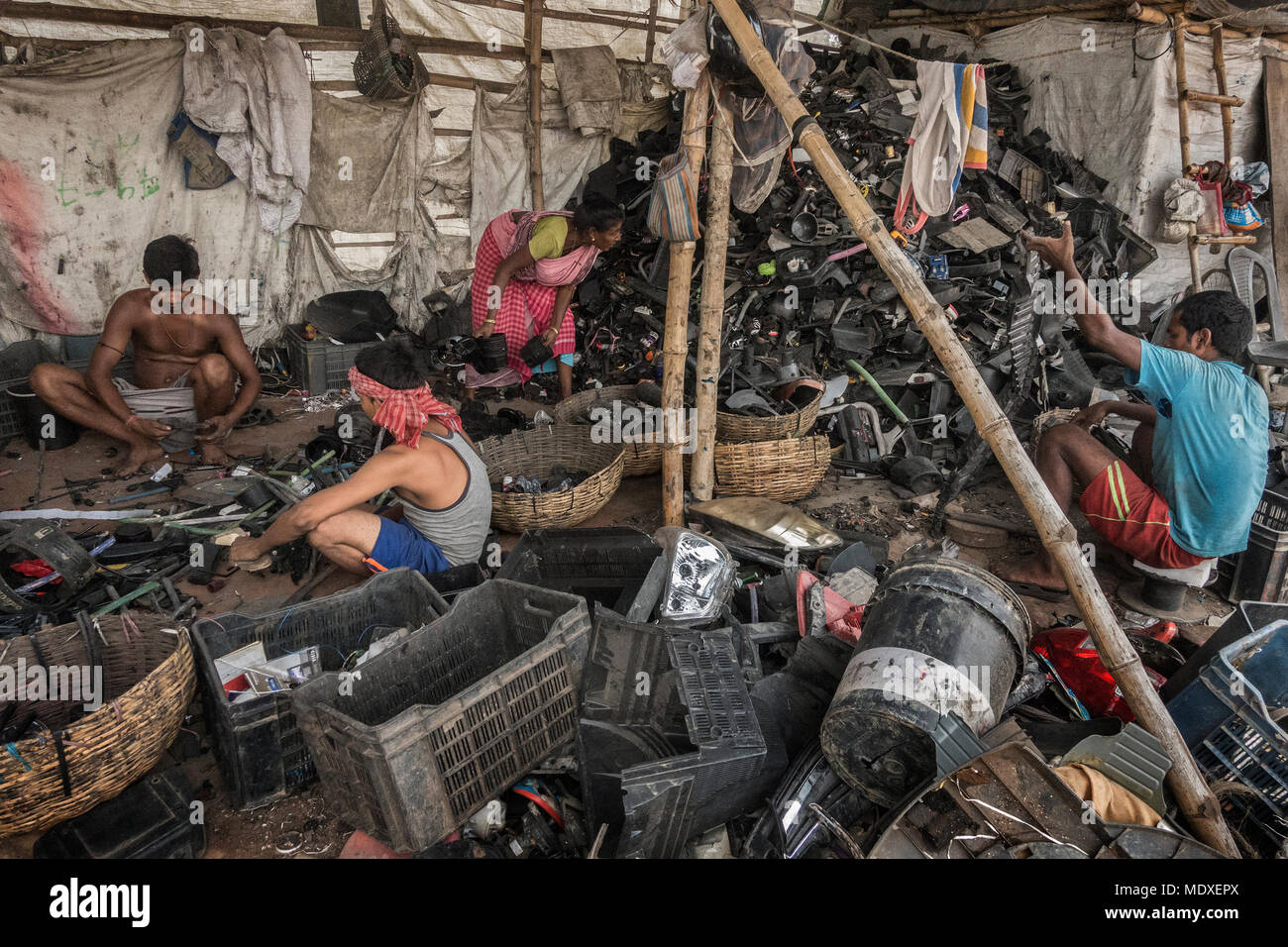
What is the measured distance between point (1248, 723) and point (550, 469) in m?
3.79

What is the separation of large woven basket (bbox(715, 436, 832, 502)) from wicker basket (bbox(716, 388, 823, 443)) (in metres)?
0.17

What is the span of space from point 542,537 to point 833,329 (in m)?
3.57

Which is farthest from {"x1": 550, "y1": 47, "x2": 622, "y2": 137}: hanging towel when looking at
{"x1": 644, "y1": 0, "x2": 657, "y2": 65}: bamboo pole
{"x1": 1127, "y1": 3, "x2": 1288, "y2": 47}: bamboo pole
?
{"x1": 1127, "y1": 3, "x2": 1288, "y2": 47}: bamboo pole

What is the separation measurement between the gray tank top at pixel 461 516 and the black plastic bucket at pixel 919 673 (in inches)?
73.7

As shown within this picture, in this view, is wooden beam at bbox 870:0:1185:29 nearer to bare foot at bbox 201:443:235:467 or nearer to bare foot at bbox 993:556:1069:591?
bare foot at bbox 993:556:1069:591

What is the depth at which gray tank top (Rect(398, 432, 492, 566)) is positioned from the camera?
3.66m

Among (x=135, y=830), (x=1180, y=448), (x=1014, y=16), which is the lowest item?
(x=135, y=830)

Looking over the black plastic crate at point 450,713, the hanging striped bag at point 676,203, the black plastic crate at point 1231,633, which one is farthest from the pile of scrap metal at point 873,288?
the black plastic crate at point 450,713

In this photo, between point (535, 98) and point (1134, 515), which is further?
point (535, 98)

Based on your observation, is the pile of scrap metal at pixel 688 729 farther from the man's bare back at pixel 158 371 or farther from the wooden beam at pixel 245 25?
the wooden beam at pixel 245 25

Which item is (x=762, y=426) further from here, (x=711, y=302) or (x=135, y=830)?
(x=135, y=830)

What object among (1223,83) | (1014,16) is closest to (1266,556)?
(1223,83)

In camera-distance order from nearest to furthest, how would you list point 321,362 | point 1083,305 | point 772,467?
point 1083,305
point 772,467
point 321,362

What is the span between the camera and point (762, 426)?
16.6 ft
